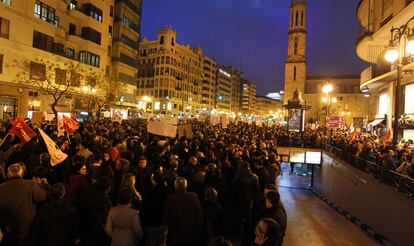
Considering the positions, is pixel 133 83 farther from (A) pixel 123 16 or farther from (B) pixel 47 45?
(B) pixel 47 45

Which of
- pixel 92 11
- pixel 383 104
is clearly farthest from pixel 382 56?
pixel 92 11

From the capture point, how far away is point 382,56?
21516 millimetres

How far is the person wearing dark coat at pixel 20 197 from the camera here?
505 cm

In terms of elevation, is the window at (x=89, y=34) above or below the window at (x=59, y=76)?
above

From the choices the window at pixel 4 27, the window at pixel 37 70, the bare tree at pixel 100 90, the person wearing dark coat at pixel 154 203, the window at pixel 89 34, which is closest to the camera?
the person wearing dark coat at pixel 154 203

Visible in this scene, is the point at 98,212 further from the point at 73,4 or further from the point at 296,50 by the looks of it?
the point at 296,50

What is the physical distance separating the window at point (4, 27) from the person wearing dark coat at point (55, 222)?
30.3 m

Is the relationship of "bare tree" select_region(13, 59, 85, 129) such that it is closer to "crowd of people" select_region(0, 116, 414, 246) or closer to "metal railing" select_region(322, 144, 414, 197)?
"metal railing" select_region(322, 144, 414, 197)

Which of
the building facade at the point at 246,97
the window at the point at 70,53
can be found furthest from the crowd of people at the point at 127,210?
the building facade at the point at 246,97

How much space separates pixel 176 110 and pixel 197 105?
62.9ft

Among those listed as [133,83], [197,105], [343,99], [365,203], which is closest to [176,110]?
[197,105]

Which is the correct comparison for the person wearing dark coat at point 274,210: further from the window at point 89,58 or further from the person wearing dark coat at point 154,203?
the window at point 89,58

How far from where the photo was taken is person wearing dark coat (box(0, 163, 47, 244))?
5055mm

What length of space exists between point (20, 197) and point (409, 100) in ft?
84.0
